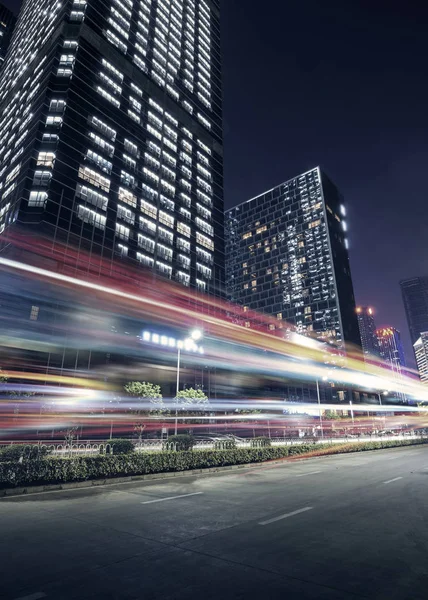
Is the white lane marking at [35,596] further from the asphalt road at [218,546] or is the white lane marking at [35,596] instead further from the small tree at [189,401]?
the small tree at [189,401]

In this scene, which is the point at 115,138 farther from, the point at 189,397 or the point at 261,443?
the point at 261,443

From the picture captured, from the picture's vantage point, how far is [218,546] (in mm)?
6422

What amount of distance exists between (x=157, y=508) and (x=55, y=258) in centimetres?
4291

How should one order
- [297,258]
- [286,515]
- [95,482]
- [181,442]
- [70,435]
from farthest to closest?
[297,258]
[70,435]
[181,442]
[95,482]
[286,515]

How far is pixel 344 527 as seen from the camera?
757 cm

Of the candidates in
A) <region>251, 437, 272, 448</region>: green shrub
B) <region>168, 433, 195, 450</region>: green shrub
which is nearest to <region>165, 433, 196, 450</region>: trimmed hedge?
<region>168, 433, 195, 450</region>: green shrub

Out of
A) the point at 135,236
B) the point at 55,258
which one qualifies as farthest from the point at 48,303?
the point at 135,236

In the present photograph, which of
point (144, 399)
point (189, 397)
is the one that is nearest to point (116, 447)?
point (144, 399)

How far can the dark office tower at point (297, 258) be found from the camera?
420ft

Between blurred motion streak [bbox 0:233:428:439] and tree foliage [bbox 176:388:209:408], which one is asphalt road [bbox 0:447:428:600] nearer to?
blurred motion streak [bbox 0:233:428:439]

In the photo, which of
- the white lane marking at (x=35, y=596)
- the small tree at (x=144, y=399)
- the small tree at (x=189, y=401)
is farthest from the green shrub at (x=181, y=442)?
the small tree at (x=189, y=401)

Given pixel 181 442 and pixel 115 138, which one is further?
pixel 115 138

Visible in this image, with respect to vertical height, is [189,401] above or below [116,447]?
Result: above

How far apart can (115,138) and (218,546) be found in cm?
6699
